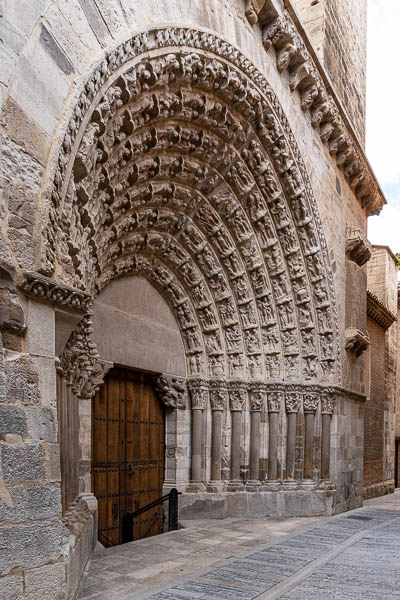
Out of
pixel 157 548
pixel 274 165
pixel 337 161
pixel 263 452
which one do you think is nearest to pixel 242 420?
pixel 263 452

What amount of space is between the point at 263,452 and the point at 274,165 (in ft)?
12.7

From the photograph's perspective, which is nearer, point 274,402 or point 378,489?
point 274,402

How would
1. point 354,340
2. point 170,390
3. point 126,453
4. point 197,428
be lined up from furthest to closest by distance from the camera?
point 354,340, point 197,428, point 170,390, point 126,453

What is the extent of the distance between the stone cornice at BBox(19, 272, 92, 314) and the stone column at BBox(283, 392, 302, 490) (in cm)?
517

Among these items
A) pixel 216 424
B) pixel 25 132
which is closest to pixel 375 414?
pixel 216 424

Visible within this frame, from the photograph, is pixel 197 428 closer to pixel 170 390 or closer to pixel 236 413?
pixel 236 413

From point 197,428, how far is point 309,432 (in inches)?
67.0

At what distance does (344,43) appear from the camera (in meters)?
10.1

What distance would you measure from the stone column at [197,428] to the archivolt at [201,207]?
0.23 m

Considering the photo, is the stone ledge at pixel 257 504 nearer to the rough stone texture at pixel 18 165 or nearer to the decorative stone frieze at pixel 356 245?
the decorative stone frieze at pixel 356 245

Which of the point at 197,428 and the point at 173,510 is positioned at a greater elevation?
the point at 197,428

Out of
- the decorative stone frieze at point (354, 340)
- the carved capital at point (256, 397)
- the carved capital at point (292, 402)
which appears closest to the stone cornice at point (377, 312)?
the decorative stone frieze at point (354, 340)

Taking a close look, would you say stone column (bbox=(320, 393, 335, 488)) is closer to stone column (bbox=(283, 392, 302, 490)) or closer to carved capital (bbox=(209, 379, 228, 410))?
stone column (bbox=(283, 392, 302, 490))

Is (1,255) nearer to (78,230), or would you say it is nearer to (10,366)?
(10,366)
